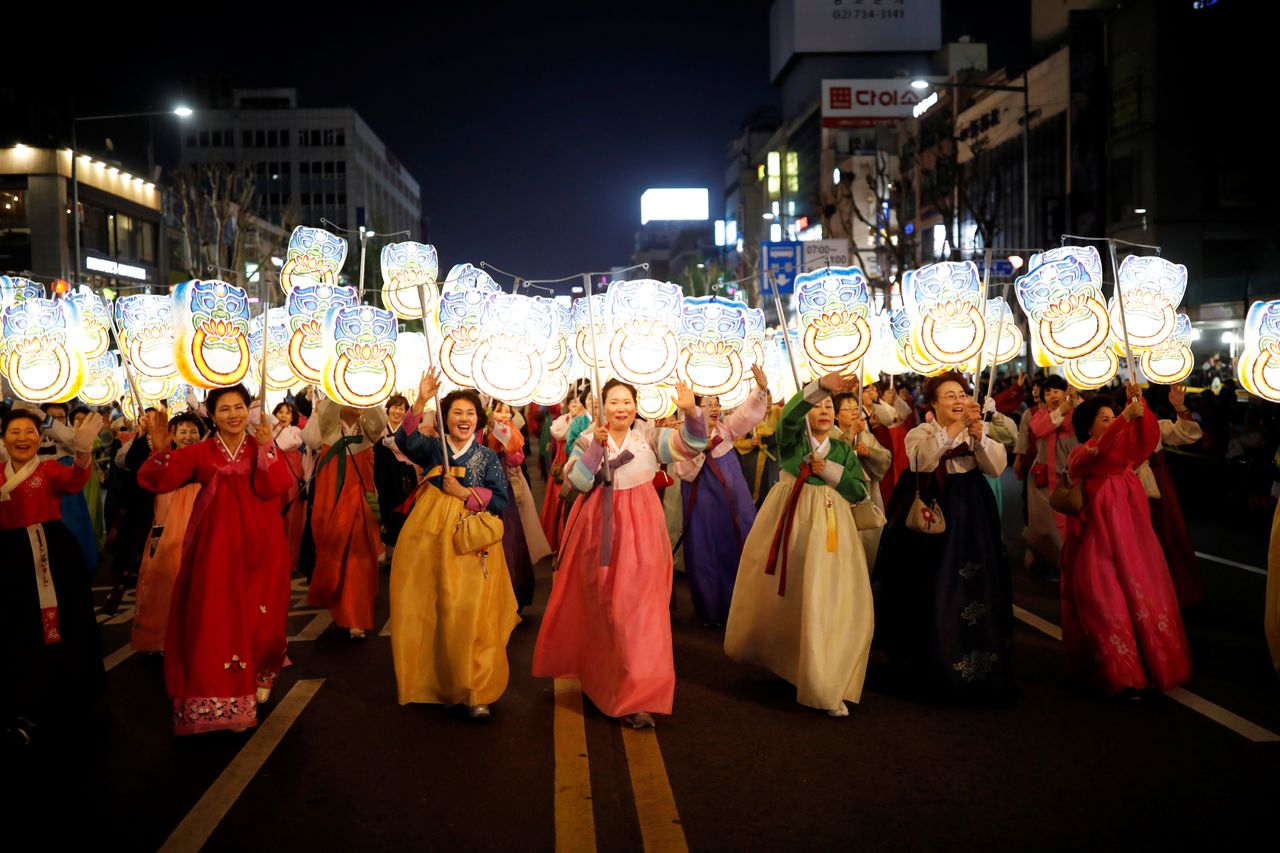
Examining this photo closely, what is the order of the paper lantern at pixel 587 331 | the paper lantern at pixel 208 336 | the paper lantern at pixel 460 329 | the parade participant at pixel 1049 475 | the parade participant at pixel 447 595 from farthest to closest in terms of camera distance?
the parade participant at pixel 1049 475 < the paper lantern at pixel 587 331 < the paper lantern at pixel 460 329 < the paper lantern at pixel 208 336 < the parade participant at pixel 447 595

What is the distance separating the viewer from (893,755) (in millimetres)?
5637

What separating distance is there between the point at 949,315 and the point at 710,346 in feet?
5.14

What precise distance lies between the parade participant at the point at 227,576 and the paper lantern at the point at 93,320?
11.3 ft

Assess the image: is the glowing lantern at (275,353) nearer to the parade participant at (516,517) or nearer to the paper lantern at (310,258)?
the paper lantern at (310,258)

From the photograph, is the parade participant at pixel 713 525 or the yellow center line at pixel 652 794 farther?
the parade participant at pixel 713 525

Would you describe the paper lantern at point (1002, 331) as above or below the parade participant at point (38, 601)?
above

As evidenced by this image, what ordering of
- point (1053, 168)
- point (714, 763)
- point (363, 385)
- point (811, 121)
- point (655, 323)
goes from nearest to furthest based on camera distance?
1. point (714, 763)
2. point (655, 323)
3. point (363, 385)
4. point (1053, 168)
5. point (811, 121)

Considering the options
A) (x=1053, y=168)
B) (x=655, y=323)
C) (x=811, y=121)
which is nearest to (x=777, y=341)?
(x=655, y=323)

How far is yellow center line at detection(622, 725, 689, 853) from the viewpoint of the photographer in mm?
4629

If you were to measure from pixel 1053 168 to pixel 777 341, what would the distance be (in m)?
32.1

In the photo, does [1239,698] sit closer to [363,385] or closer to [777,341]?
[363,385]

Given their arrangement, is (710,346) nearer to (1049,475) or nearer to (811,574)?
(811,574)

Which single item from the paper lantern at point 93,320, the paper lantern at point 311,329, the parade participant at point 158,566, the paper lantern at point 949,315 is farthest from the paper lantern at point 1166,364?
the paper lantern at point 93,320

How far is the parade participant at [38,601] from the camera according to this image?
5.95 metres
